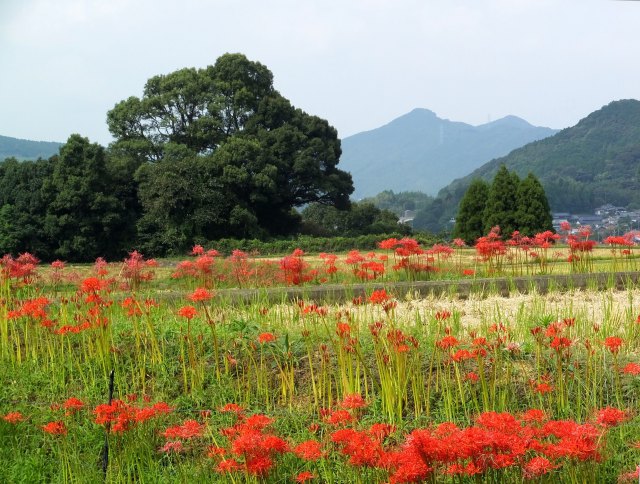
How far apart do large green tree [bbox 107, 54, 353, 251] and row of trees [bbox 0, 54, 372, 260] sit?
4 cm

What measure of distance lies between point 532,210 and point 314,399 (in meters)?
14.3

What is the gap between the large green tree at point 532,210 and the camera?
670 inches

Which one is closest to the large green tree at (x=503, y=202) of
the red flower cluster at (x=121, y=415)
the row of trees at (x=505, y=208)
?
the row of trees at (x=505, y=208)

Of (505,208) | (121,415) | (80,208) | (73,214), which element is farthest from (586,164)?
(121,415)

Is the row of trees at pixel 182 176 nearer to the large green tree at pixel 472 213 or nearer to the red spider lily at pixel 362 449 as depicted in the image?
the large green tree at pixel 472 213

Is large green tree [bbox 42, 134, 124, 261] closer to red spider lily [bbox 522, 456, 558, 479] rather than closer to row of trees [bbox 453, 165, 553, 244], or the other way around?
row of trees [bbox 453, 165, 553, 244]

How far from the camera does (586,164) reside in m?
50.3

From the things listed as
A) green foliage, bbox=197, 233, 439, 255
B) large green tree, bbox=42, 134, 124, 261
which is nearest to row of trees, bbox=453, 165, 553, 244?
green foliage, bbox=197, 233, 439, 255

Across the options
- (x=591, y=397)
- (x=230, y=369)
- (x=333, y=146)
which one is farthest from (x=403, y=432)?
(x=333, y=146)

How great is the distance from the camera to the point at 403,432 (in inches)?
131

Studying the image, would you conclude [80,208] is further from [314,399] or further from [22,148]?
[22,148]

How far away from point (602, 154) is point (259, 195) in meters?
39.2

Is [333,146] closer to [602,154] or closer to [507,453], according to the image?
[507,453]

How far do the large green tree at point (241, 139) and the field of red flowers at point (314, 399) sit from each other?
47.1 ft
